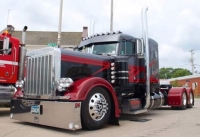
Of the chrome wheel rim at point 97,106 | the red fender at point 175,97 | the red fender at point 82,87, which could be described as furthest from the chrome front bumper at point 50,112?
the red fender at point 175,97

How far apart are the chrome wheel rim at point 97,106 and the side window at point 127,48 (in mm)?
2073

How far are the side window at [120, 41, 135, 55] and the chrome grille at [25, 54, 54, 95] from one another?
99.3 inches

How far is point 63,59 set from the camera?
20.1ft

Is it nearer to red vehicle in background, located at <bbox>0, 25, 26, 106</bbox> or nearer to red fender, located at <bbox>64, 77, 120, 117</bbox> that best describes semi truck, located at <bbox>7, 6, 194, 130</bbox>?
red fender, located at <bbox>64, 77, 120, 117</bbox>

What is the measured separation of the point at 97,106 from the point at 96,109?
0.08 meters

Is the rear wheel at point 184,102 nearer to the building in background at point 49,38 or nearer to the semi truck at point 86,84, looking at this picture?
the semi truck at point 86,84

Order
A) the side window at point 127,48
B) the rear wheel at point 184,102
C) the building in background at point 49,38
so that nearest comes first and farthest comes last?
the side window at point 127,48 < the rear wheel at point 184,102 < the building in background at point 49,38

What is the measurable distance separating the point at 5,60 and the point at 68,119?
465 cm

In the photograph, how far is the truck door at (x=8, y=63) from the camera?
881cm

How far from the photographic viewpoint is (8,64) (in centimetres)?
897

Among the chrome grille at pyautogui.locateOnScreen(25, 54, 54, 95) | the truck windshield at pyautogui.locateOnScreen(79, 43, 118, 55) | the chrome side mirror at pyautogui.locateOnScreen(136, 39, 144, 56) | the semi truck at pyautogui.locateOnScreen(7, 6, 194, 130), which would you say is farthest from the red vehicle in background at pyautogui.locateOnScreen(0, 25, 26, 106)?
the chrome side mirror at pyautogui.locateOnScreen(136, 39, 144, 56)

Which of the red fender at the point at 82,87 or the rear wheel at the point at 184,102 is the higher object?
the red fender at the point at 82,87

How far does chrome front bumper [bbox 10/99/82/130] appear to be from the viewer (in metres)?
5.35

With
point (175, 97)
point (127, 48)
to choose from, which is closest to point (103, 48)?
point (127, 48)
